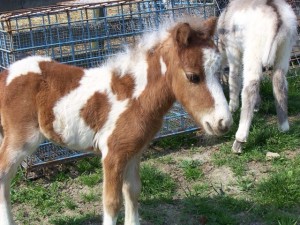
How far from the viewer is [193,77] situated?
3.48 meters

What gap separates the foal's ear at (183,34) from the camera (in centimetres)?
342

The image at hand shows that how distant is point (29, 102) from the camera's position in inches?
150

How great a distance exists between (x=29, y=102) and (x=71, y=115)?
1.08 feet

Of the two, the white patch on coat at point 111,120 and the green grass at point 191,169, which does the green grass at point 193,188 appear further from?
the white patch on coat at point 111,120

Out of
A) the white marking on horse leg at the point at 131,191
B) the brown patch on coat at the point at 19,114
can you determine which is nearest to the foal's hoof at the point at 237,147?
the white marking on horse leg at the point at 131,191

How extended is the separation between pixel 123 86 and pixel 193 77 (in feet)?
1.94

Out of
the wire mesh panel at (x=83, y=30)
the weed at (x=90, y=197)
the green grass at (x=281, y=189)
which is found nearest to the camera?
the green grass at (x=281, y=189)

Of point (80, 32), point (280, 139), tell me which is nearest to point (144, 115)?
point (80, 32)

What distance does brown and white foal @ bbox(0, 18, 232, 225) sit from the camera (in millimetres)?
3686

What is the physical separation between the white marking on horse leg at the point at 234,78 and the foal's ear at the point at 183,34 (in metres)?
3.17

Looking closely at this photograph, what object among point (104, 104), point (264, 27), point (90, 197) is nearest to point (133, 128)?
point (104, 104)

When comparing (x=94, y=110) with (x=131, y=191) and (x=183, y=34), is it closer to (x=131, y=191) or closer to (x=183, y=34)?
(x=131, y=191)

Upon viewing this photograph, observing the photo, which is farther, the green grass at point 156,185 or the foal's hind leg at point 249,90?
the foal's hind leg at point 249,90

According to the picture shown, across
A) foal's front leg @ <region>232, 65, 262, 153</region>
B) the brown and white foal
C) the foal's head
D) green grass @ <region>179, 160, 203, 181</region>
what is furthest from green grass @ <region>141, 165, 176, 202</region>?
the foal's head
